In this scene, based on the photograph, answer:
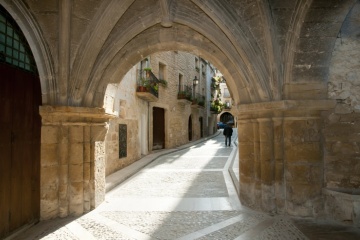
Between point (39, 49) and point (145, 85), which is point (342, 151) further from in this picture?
point (145, 85)

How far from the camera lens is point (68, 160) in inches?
134

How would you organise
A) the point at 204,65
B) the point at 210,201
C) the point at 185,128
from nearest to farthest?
1. the point at 210,201
2. the point at 185,128
3. the point at 204,65

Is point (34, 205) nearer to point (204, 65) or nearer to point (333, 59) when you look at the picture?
point (333, 59)

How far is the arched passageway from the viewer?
10.5ft

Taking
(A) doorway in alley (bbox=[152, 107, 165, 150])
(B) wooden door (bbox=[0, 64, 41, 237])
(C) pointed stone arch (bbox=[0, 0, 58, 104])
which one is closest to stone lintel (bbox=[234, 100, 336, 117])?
(C) pointed stone arch (bbox=[0, 0, 58, 104])

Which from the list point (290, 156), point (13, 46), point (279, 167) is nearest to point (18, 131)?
point (13, 46)

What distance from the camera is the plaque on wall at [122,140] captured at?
7076mm

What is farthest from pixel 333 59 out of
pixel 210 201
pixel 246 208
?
pixel 210 201

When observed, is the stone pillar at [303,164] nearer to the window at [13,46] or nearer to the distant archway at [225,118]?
the window at [13,46]

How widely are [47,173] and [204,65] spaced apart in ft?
59.2

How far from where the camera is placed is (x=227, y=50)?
348 centimetres

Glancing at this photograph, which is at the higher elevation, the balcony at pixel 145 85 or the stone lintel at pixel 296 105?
the balcony at pixel 145 85

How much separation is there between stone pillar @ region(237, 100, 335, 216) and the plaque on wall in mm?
4643

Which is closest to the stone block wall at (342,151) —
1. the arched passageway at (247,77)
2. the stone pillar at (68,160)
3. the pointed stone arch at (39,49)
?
the arched passageway at (247,77)
